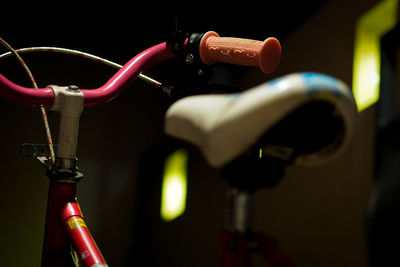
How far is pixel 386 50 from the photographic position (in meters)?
0.56

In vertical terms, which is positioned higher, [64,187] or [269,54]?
[269,54]

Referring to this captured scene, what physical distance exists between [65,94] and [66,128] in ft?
0.23

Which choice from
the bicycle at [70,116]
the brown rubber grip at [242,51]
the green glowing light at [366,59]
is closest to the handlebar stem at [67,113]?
the bicycle at [70,116]

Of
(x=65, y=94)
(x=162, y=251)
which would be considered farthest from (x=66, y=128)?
(x=162, y=251)

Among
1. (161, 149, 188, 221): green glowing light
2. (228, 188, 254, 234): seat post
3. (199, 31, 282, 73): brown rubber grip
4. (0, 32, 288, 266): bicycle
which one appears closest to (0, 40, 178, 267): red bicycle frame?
(0, 32, 288, 266): bicycle

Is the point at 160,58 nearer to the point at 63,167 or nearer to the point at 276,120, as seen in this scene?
the point at 63,167

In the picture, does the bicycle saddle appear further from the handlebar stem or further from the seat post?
the handlebar stem

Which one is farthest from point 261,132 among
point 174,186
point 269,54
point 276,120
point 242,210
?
point 174,186

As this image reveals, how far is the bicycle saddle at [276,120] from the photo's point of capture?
429 millimetres

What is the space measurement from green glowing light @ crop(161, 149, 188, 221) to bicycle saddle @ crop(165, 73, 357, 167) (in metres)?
1.41

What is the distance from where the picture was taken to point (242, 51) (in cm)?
82

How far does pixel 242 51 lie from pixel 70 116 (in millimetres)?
386

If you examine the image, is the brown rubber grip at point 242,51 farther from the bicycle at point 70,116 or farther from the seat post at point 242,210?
the seat post at point 242,210

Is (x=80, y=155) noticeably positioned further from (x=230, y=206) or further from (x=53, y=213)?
(x=230, y=206)
